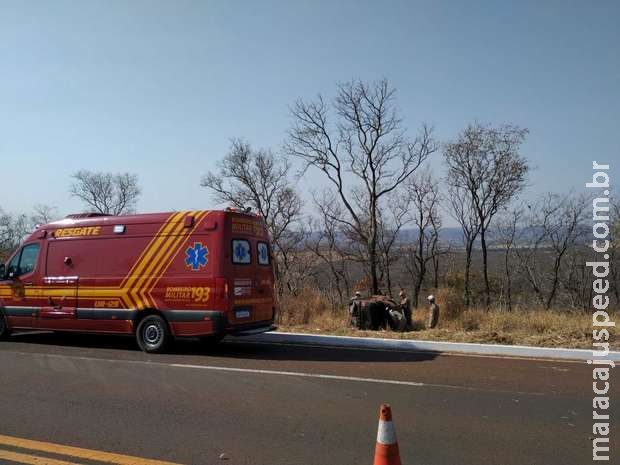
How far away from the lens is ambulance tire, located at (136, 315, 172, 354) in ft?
32.9

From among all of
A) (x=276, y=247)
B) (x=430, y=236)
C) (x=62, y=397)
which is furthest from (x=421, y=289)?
(x=62, y=397)

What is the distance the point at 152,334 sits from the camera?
10.2 meters

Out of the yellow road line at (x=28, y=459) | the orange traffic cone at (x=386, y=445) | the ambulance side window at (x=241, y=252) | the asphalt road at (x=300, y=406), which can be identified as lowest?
the yellow road line at (x=28, y=459)

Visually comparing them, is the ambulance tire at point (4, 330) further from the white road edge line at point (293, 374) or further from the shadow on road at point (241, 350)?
the white road edge line at point (293, 374)

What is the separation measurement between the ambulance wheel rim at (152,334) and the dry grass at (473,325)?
12.0 feet

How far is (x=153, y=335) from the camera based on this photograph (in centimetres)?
1018

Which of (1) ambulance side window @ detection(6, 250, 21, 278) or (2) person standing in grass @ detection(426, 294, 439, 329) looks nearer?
(1) ambulance side window @ detection(6, 250, 21, 278)

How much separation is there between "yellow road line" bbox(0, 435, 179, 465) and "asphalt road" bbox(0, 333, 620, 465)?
10 centimetres

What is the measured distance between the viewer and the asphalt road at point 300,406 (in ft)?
15.9

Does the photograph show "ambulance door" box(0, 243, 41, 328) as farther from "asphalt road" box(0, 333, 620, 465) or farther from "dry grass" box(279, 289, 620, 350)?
"dry grass" box(279, 289, 620, 350)

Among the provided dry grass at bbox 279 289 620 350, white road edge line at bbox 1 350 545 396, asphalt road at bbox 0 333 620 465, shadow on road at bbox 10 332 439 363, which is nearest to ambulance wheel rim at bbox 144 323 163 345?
shadow on road at bbox 10 332 439 363

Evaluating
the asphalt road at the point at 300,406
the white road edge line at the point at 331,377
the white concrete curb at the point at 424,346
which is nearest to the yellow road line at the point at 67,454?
the asphalt road at the point at 300,406

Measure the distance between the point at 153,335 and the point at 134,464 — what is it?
5.92m

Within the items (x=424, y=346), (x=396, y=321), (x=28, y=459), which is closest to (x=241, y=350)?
(x=424, y=346)
